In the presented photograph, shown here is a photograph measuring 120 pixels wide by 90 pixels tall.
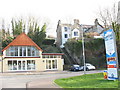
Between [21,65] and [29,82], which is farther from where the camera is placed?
[21,65]

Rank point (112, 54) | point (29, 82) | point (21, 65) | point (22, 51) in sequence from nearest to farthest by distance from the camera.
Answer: point (112, 54) < point (29, 82) < point (21, 65) < point (22, 51)

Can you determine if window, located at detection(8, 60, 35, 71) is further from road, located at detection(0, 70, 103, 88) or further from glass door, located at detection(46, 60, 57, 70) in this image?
road, located at detection(0, 70, 103, 88)

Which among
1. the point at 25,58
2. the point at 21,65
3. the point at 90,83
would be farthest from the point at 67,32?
the point at 90,83

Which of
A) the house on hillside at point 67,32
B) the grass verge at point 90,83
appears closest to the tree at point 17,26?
the house on hillside at point 67,32

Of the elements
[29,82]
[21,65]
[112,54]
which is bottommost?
[21,65]

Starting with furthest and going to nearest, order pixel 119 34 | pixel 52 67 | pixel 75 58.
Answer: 1. pixel 75 58
2. pixel 52 67
3. pixel 119 34

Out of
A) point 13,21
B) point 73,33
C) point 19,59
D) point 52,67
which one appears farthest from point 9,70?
point 73,33

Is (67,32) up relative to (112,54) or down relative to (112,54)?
up

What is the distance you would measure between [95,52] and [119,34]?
12.8 metres

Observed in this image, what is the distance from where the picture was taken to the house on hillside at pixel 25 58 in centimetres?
3794

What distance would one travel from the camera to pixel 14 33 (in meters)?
52.8

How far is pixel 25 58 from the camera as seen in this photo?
38.8 metres

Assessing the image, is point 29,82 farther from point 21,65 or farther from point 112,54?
point 21,65

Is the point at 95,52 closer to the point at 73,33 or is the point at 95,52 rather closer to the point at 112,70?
the point at 73,33
